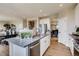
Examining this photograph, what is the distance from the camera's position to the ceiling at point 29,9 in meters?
1.55

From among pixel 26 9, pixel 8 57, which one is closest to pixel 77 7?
pixel 26 9

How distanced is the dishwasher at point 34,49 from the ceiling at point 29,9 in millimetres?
480

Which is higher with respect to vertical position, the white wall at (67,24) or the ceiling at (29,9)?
the ceiling at (29,9)

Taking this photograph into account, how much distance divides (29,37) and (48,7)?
59 cm

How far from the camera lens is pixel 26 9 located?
1.60m

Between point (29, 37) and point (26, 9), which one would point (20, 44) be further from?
point (26, 9)

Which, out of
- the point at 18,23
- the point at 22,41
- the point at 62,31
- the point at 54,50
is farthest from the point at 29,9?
the point at 54,50

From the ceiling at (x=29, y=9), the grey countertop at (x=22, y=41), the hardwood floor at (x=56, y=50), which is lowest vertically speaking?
the hardwood floor at (x=56, y=50)

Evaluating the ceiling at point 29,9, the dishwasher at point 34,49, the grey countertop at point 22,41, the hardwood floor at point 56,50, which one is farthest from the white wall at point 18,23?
the hardwood floor at point 56,50

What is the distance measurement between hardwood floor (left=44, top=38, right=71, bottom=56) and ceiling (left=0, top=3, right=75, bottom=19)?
0.49 meters

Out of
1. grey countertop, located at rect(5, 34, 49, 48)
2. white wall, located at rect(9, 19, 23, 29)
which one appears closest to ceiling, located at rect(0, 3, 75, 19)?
white wall, located at rect(9, 19, 23, 29)

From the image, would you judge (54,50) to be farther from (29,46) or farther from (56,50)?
(29,46)

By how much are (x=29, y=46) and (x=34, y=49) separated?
4.4 inches

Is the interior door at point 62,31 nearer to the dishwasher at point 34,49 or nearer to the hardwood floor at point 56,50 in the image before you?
the hardwood floor at point 56,50
